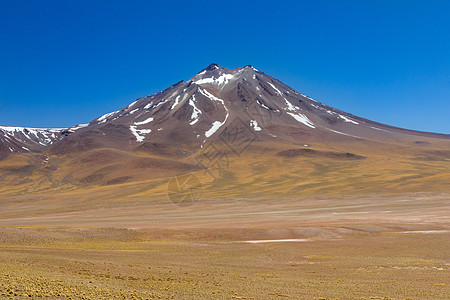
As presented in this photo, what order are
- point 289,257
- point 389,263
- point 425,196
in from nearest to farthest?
point 389,263 < point 289,257 < point 425,196

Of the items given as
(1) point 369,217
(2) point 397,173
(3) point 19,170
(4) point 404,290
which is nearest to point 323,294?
(4) point 404,290

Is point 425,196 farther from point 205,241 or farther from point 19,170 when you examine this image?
point 19,170

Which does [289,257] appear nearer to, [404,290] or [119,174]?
[404,290]

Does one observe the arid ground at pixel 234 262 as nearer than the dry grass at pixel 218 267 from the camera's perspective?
No

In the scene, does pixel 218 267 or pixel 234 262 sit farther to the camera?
pixel 234 262

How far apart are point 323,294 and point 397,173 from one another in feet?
412

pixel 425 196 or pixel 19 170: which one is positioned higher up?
pixel 19 170

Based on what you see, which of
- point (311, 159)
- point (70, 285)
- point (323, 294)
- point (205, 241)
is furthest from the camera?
point (311, 159)

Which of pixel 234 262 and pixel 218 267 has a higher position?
pixel 218 267

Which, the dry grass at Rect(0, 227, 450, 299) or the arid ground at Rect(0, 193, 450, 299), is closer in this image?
the dry grass at Rect(0, 227, 450, 299)

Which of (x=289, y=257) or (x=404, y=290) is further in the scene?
(x=289, y=257)

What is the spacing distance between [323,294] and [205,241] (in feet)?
70.3

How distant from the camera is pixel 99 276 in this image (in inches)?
760

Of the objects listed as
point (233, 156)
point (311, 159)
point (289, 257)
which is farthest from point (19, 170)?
point (289, 257)
